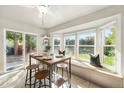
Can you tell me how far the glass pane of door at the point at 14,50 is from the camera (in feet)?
8.52

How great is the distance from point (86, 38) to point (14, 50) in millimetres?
2270

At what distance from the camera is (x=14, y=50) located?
8.66ft

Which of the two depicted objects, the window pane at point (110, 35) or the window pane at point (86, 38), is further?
the window pane at point (86, 38)

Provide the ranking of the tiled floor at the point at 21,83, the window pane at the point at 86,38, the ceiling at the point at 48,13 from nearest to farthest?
1. the ceiling at the point at 48,13
2. the tiled floor at the point at 21,83
3. the window pane at the point at 86,38

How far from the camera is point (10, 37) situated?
2766 millimetres

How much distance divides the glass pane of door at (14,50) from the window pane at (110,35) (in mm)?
2536

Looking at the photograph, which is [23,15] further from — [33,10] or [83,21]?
[83,21]

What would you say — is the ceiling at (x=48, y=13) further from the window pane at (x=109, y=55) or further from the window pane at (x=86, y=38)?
the window pane at (x=109, y=55)

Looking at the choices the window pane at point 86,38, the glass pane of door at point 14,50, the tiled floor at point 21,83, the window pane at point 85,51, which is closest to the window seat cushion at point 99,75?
the tiled floor at point 21,83

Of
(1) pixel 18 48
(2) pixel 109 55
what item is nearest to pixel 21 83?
(1) pixel 18 48

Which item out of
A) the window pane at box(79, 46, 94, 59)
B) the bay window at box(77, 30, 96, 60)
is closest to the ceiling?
the bay window at box(77, 30, 96, 60)

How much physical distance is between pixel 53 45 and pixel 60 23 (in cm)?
74
